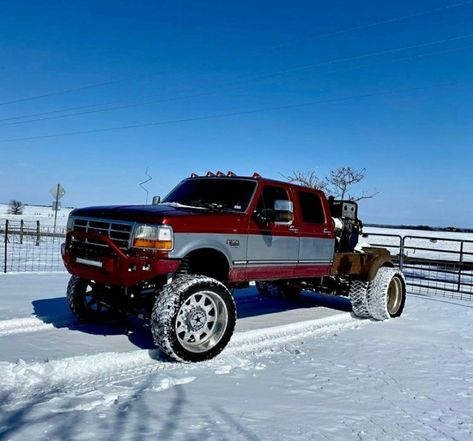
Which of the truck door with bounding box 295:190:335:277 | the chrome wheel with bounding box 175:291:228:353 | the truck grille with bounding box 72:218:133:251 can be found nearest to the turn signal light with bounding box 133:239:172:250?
the truck grille with bounding box 72:218:133:251

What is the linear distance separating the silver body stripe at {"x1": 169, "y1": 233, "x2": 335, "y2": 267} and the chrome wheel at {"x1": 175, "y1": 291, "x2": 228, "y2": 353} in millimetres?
551

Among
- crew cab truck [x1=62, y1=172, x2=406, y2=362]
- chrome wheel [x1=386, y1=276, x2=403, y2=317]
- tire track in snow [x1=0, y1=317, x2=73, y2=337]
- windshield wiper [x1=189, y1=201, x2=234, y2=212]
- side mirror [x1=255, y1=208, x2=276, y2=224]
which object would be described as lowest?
tire track in snow [x1=0, y1=317, x2=73, y2=337]

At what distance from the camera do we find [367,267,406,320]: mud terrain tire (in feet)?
25.3

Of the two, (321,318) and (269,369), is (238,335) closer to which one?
(269,369)

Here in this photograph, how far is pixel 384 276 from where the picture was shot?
314 inches

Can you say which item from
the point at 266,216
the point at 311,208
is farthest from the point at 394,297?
the point at 266,216

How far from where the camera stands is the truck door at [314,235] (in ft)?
22.3

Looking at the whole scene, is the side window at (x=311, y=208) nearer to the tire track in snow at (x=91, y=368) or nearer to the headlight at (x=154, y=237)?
the tire track in snow at (x=91, y=368)

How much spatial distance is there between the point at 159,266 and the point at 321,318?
3.79 meters

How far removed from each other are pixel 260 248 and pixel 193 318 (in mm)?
1448

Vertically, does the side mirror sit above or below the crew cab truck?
above

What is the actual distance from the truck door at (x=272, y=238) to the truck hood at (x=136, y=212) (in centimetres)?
85

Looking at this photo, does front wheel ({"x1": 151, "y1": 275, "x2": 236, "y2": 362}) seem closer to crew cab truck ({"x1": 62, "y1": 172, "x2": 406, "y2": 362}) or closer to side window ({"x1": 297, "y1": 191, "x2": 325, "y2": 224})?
crew cab truck ({"x1": 62, "y1": 172, "x2": 406, "y2": 362})

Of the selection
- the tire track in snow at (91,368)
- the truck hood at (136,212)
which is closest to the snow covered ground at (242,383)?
the tire track in snow at (91,368)
